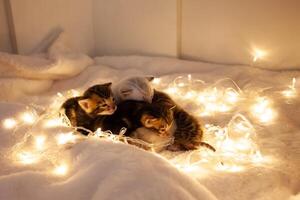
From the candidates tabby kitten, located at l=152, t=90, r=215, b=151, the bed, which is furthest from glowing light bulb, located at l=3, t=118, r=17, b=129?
tabby kitten, located at l=152, t=90, r=215, b=151

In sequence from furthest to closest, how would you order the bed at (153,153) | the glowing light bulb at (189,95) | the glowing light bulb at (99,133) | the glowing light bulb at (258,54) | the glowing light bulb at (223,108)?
the glowing light bulb at (258,54) → the glowing light bulb at (189,95) → the glowing light bulb at (223,108) → the glowing light bulb at (99,133) → the bed at (153,153)

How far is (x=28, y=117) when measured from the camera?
1450 mm

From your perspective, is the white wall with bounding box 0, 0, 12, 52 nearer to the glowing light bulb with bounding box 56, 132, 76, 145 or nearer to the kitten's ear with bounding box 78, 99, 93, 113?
the kitten's ear with bounding box 78, 99, 93, 113

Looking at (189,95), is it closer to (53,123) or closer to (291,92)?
(291,92)

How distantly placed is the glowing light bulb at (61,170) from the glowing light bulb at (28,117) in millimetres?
417

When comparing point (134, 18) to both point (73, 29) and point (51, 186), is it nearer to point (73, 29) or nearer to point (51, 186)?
point (73, 29)

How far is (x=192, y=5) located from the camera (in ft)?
6.99

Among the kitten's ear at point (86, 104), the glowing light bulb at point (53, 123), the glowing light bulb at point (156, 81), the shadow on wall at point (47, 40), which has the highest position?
the shadow on wall at point (47, 40)

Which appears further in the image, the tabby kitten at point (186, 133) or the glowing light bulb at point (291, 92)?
the glowing light bulb at point (291, 92)

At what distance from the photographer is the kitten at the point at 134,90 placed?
1.48 meters

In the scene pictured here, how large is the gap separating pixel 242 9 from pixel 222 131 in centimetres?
94

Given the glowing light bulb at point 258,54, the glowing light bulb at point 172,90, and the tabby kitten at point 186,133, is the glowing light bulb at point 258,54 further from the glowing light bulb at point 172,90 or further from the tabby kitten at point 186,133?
the tabby kitten at point 186,133

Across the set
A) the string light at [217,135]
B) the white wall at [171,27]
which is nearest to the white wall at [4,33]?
the white wall at [171,27]

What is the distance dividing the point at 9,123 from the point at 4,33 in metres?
0.77
